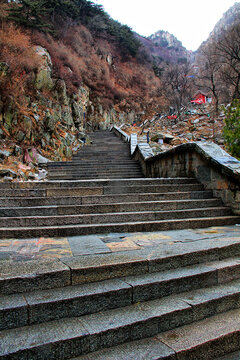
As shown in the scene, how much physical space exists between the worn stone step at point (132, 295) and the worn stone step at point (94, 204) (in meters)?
2.05

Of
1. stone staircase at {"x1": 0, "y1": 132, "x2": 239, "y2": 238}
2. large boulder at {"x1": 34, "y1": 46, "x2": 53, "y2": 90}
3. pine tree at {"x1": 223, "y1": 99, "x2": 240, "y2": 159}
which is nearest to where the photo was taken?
stone staircase at {"x1": 0, "y1": 132, "x2": 239, "y2": 238}

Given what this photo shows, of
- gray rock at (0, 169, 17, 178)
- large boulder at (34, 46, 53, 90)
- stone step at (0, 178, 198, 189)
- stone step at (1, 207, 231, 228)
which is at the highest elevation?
large boulder at (34, 46, 53, 90)

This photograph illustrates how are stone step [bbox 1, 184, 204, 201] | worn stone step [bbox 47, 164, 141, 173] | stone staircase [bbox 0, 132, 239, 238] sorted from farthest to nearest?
worn stone step [bbox 47, 164, 141, 173], stone step [bbox 1, 184, 204, 201], stone staircase [bbox 0, 132, 239, 238]

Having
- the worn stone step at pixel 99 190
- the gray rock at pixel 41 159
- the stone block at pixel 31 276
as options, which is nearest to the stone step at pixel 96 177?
the gray rock at pixel 41 159

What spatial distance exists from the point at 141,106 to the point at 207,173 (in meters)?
34.4

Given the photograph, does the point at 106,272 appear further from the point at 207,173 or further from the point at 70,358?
the point at 207,173

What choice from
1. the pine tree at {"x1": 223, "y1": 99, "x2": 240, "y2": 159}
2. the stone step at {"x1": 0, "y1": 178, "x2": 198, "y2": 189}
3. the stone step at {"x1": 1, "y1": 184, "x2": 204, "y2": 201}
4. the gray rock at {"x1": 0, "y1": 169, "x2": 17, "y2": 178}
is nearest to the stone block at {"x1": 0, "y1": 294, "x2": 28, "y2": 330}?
the stone step at {"x1": 1, "y1": 184, "x2": 204, "y2": 201}

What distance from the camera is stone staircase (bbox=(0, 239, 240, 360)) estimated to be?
1.95m

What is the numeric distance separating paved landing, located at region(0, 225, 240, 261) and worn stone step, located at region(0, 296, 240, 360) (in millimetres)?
858

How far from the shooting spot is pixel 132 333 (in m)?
2.12

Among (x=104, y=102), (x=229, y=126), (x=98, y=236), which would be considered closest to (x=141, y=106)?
(x=104, y=102)

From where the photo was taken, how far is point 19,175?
9672 mm

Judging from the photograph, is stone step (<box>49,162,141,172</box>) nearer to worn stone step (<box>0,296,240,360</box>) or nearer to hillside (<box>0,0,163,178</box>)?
hillside (<box>0,0,163,178</box>)

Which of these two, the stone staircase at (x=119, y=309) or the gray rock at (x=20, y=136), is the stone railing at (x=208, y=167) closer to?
the stone staircase at (x=119, y=309)
